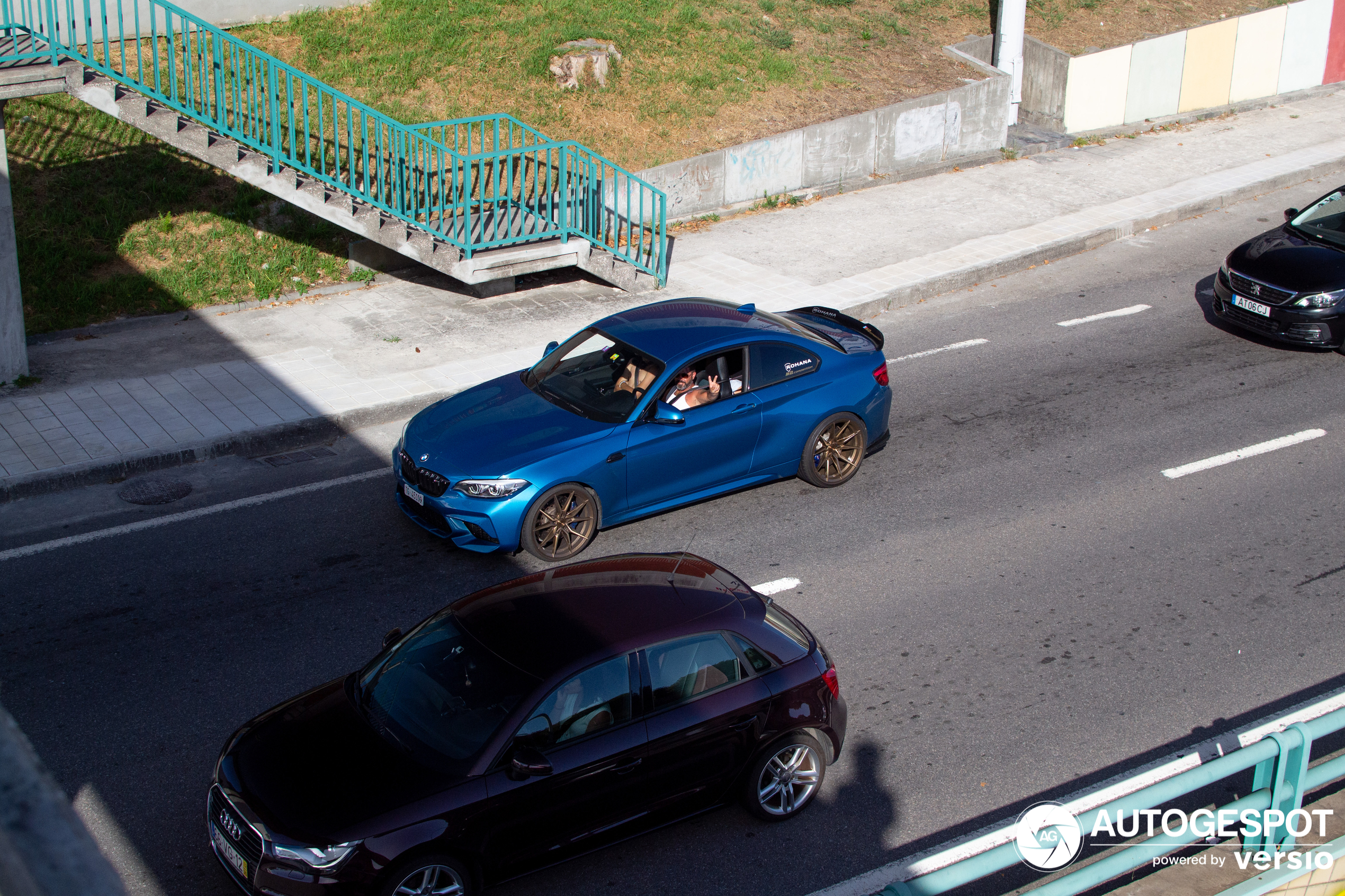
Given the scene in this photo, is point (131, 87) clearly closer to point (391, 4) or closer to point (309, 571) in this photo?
point (309, 571)

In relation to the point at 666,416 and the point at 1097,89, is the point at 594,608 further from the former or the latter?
the point at 1097,89

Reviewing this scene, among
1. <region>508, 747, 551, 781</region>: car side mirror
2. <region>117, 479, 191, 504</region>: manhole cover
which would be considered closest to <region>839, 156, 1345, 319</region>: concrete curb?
<region>117, 479, 191, 504</region>: manhole cover

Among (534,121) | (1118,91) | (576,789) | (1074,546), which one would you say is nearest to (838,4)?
(1118,91)

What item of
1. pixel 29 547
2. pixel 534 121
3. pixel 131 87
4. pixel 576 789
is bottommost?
pixel 29 547

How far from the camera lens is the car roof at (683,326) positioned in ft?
31.1

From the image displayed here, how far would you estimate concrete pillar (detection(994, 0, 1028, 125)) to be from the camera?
829 inches

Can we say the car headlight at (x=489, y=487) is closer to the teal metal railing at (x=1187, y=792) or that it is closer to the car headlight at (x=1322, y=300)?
the teal metal railing at (x=1187, y=792)

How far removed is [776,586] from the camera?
8594 mm

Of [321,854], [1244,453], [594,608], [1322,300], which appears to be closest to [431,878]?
[321,854]

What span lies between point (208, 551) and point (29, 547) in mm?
1367

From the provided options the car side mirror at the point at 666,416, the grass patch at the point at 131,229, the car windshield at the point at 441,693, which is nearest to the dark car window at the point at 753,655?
the car windshield at the point at 441,693

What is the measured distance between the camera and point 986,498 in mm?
9930

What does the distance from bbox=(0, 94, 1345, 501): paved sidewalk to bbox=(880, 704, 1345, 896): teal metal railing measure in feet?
26.1

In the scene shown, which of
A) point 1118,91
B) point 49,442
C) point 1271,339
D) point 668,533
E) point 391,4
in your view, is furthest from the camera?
point 1118,91
